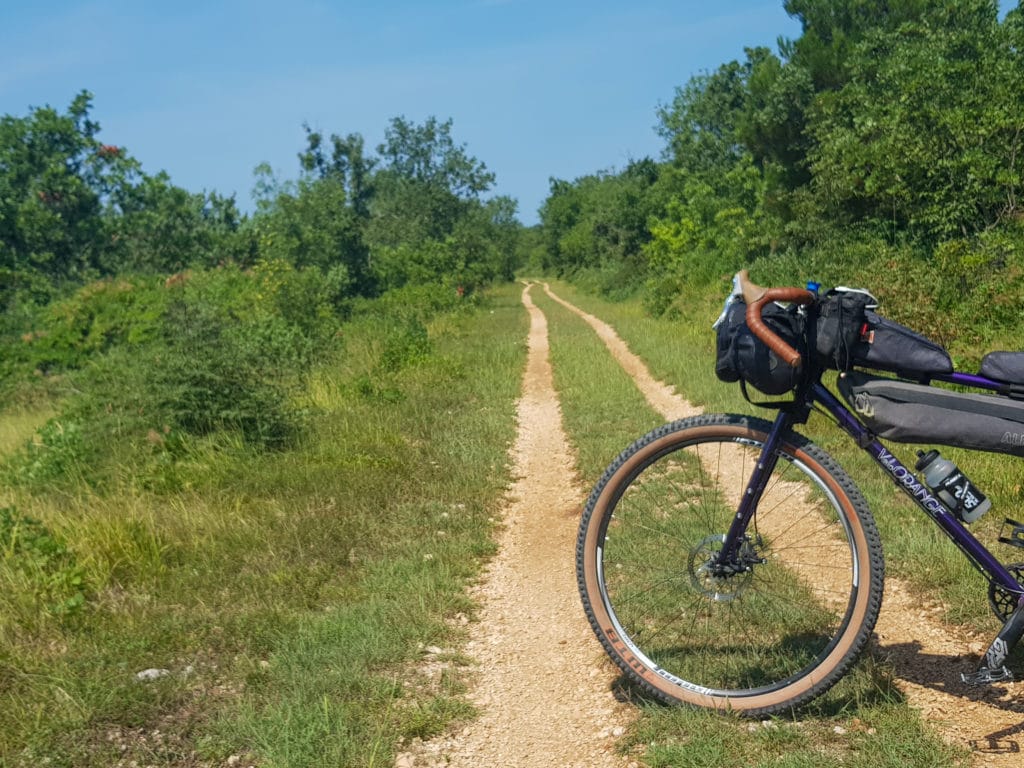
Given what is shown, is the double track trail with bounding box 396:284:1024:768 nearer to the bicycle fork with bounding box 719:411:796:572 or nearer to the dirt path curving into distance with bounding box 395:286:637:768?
the dirt path curving into distance with bounding box 395:286:637:768

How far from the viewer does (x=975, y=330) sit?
9.05 metres

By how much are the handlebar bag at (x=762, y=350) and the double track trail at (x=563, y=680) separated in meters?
1.37

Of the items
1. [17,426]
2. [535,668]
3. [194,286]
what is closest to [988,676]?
[535,668]

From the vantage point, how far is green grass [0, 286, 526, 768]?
3.23 meters

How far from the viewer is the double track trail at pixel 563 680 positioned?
3.10m

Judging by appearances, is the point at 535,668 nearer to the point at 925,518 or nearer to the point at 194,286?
the point at 925,518

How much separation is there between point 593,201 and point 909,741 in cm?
6180

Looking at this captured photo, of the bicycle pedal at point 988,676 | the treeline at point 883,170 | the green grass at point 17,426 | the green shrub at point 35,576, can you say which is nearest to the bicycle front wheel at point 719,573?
the bicycle pedal at point 988,676

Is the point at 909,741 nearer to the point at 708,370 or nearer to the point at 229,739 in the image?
the point at 229,739

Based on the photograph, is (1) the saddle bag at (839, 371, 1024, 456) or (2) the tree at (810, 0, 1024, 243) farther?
(2) the tree at (810, 0, 1024, 243)

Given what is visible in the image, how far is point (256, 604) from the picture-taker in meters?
4.46

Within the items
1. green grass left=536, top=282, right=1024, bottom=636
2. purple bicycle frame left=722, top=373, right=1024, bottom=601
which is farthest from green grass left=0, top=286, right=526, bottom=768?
green grass left=536, top=282, right=1024, bottom=636

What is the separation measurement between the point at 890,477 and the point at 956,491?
0.22 meters

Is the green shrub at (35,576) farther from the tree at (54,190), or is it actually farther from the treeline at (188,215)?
the tree at (54,190)
